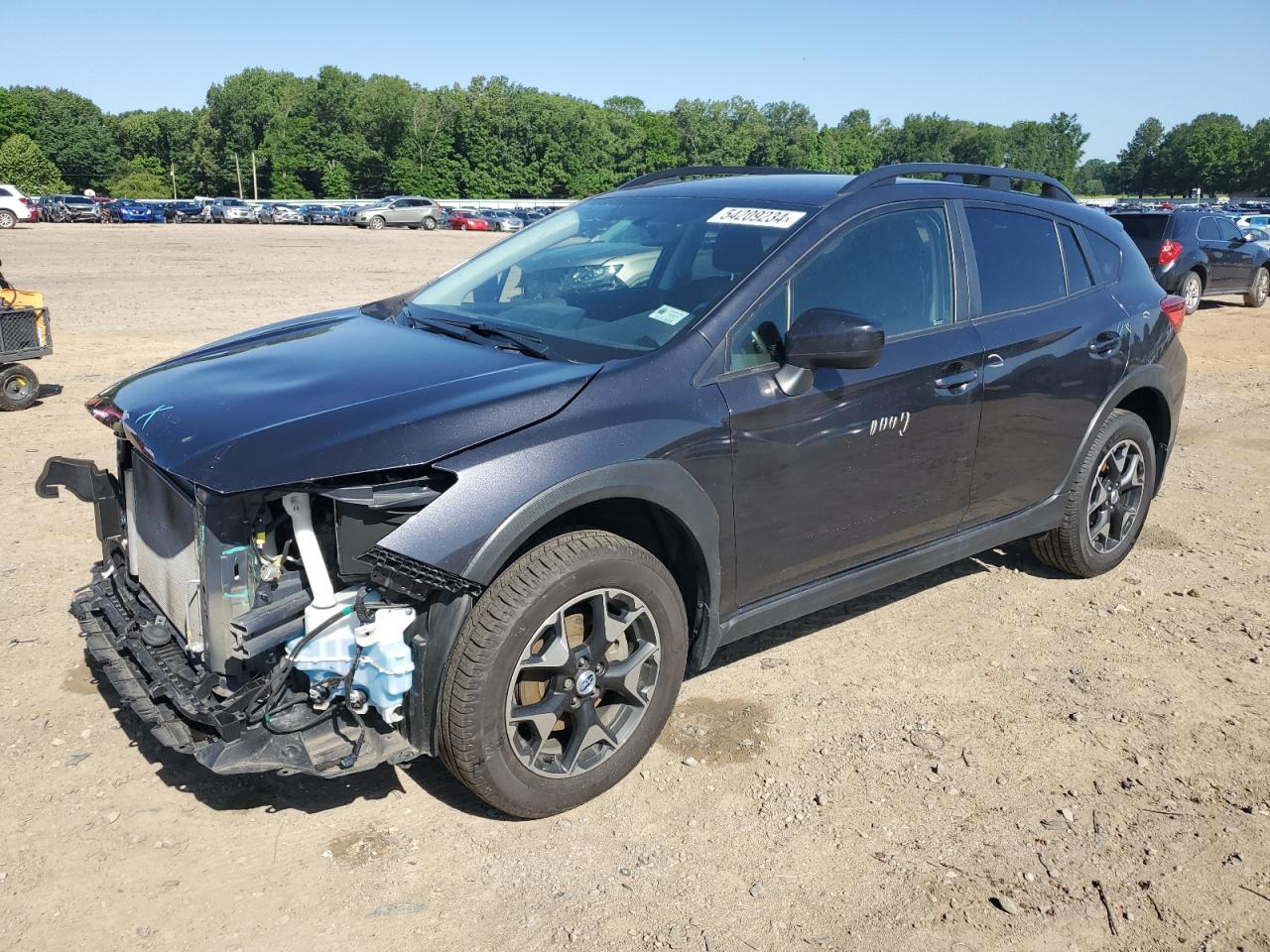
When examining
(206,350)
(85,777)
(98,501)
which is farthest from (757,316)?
(85,777)

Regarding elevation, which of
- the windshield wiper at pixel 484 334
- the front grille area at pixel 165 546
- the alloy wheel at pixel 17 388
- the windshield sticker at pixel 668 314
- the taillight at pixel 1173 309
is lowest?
the alloy wheel at pixel 17 388

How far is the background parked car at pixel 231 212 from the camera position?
60625mm

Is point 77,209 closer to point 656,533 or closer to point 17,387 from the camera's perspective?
point 17,387

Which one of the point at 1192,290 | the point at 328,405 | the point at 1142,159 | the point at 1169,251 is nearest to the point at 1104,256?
the point at 328,405

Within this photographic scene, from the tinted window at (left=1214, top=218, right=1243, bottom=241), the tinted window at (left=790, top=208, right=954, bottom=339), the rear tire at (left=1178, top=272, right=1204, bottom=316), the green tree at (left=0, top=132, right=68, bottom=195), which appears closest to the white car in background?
the rear tire at (left=1178, top=272, right=1204, bottom=316)

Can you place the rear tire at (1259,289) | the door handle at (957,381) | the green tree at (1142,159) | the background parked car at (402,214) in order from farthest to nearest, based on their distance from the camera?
the green tree at (1142,159) → the background parked car at (402,214) → the rear tire at (1259,289) → the door handle at (957,381)

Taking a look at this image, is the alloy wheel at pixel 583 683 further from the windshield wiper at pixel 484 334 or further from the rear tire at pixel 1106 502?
the rear tire at pixel 1106 502

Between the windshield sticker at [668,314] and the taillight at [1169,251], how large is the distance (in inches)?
599

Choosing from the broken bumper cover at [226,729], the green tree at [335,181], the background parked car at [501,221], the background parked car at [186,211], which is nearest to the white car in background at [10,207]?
the background parked car at [186,211]

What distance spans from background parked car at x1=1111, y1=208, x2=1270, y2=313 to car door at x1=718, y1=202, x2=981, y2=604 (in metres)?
13.1

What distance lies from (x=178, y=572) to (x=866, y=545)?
2.42 m

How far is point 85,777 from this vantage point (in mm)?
3432

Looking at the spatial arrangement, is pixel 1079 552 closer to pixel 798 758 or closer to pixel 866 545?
pixel 866 545

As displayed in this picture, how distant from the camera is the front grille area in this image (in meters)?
3.11
